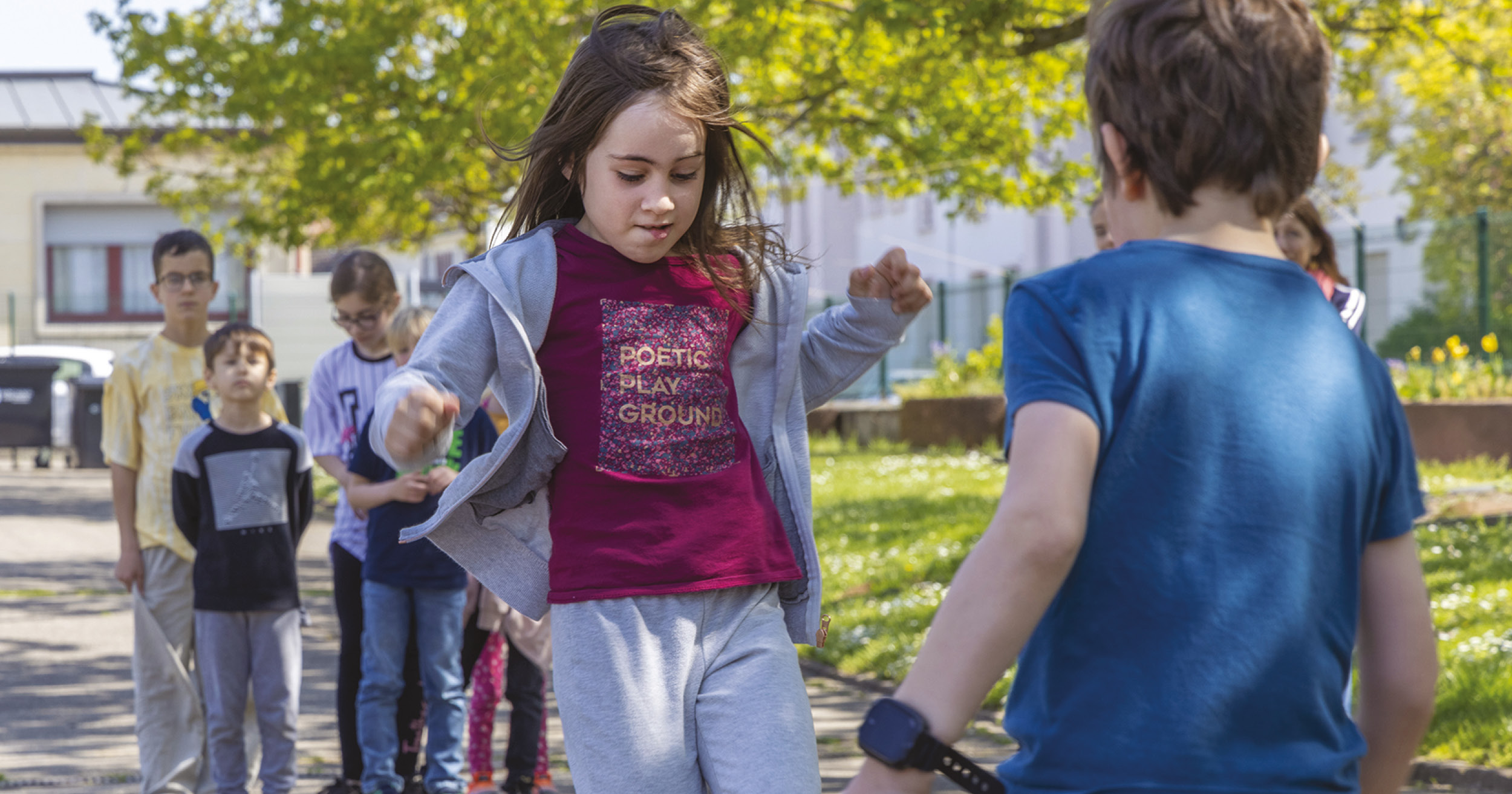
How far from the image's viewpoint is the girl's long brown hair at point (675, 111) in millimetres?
2770

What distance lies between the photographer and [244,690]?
4938 mm

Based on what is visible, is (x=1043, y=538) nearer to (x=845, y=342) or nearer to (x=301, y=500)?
(x=845, y=342)

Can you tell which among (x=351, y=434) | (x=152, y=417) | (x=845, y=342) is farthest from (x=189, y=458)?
(x=845, y=342)

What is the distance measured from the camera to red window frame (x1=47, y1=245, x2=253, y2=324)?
34.8 m

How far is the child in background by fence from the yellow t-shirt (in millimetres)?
156

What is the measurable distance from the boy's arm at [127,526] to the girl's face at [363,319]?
0.86 m

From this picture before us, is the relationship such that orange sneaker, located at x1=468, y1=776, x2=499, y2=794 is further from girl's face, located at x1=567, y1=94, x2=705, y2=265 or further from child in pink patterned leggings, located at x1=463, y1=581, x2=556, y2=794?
girl's face, located at x1=567, y1=94, x2=705, y2=265

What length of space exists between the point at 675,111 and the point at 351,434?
2941mm

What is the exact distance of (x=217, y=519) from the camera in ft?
16.0

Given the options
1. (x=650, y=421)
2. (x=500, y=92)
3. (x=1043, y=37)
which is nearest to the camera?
(x=650, y=421)

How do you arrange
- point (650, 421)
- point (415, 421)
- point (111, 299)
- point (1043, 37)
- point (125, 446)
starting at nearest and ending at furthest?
point (415, 421) → point (650, 421) → point (125, 446) → point (1043, 37) → point (111, 299)

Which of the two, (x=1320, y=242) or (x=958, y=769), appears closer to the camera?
(x=958, y=769)

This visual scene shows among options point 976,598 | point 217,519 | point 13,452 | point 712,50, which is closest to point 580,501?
point 712,50

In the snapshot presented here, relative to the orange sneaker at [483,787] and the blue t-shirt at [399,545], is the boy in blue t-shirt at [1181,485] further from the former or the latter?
the orange sneaker at [483,787]
